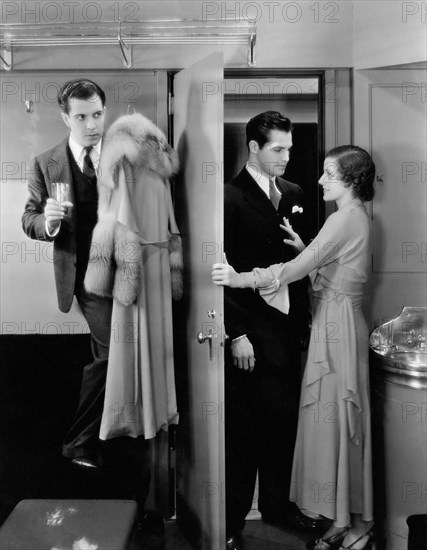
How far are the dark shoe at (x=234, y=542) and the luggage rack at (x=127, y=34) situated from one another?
6.29 feet

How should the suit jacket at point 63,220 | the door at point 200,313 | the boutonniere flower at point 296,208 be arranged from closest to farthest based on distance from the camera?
the door at point 200,313 < the suit jacket at point 63,220 < the boutonniere flower at point 296,208

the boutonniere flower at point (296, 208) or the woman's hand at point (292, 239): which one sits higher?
the boutonniere flower at point (296, 208)

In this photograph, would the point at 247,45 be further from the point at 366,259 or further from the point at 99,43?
the point at 366,259

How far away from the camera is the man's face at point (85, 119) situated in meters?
2.23

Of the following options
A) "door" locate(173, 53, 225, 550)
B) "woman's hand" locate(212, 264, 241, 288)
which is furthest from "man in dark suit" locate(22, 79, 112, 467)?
"woman's hand" locate(212, 264, 241, 288)

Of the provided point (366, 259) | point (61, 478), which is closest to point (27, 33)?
point (366, 259)

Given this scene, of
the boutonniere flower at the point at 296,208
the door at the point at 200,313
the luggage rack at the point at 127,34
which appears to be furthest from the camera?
the boutonniere flower at the point at 296,208

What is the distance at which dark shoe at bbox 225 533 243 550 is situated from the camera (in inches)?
89.0

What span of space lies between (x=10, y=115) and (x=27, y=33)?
12.6 inches

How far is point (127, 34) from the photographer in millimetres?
2164

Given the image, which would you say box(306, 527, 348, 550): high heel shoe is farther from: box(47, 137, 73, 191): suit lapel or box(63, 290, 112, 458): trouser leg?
box(47, 137, 73, 191): suit lapel

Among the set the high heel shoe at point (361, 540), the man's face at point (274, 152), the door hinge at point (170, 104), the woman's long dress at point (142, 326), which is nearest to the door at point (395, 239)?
the high heel shoe at point (361, 540)

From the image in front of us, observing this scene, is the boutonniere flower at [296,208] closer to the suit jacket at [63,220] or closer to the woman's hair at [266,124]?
the woman's hair at [266,124]

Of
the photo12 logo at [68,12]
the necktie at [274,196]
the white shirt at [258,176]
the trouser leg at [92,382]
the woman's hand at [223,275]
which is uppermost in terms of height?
the photo12 logo at [68,12]
